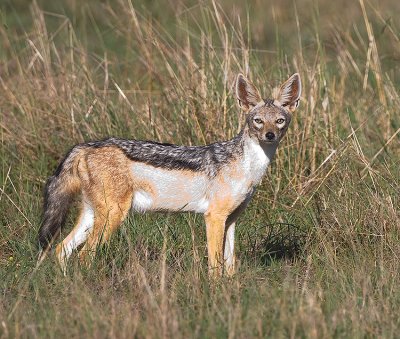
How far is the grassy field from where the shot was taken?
6121 millimetres

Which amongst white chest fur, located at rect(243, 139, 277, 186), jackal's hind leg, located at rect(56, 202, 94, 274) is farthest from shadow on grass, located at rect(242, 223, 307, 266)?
jackal's hind leg, located at rect(56, 202, 94, 274)

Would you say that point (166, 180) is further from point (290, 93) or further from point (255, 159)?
point (290, 93)

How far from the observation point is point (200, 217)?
871cm

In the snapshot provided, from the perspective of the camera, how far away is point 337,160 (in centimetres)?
905

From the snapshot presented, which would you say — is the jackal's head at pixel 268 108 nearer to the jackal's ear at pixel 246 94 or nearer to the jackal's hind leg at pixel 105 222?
the jackal's ear at pixel 246 94

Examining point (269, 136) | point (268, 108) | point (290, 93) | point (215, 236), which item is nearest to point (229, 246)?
point (215, 236)

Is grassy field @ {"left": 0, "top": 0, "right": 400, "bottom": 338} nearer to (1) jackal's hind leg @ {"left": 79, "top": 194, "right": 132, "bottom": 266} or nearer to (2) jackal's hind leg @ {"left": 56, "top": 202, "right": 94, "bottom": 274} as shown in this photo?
(1) jackal's hind leg @ {"left": 79, "top": 194, "right": 132, "bottom": 266}

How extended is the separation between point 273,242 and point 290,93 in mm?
1316

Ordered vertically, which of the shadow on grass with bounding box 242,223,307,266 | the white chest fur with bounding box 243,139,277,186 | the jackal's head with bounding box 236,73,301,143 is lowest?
the shadow on grass with bounding box 242,223,307,266

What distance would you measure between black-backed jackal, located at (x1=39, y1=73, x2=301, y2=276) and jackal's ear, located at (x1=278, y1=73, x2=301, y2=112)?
11 mm

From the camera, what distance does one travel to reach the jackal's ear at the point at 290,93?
7.95m

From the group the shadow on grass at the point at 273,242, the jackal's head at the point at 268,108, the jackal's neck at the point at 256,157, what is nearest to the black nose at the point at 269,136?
the jackal's head at the point at 268,108

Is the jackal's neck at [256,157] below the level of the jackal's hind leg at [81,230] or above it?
above

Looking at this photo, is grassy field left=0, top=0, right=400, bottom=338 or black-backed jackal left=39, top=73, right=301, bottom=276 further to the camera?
black-backed jackal left=39, top=73, right=301, bottom=276
